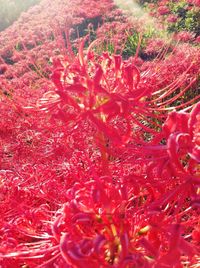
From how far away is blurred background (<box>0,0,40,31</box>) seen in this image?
33.5ft

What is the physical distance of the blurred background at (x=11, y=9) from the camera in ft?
33.5

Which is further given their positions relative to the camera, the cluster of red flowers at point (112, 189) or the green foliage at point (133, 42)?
the green foliage at point (133, 42)


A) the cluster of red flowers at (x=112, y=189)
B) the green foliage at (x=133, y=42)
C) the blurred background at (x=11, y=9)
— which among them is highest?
the cluster of red flowers at (x=112, y=189)

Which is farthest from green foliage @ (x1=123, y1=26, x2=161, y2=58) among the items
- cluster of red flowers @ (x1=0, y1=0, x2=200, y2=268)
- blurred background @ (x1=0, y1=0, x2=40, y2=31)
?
blurred background @ (x1=0, y1=0, x2=40, y2=31)

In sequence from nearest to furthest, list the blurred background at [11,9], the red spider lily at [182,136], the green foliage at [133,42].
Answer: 1. the red spider lily at [182,136]
2. the green foliage at [133,42]
3. the blurred background at [11,9]

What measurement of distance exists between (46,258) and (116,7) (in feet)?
24.5

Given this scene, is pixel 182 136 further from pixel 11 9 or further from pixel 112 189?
pixel 11 9

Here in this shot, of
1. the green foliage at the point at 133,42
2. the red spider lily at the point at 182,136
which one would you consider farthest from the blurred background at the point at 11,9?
the red spider lily at the point at 182,136

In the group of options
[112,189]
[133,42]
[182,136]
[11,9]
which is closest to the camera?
[182,136]

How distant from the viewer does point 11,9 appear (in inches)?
413

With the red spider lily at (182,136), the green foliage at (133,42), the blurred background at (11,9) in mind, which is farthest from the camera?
the blurred background at (11,9)

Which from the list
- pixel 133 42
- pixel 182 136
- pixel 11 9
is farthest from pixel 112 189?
pixel 11 9

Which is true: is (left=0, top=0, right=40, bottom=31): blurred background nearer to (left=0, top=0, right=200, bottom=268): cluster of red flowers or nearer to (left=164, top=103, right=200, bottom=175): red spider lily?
(left=0, top=0, right=200, bottom=268): cluster of red flowers

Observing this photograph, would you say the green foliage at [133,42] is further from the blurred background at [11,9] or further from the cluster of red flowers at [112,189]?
the blurred background at [11,9]
